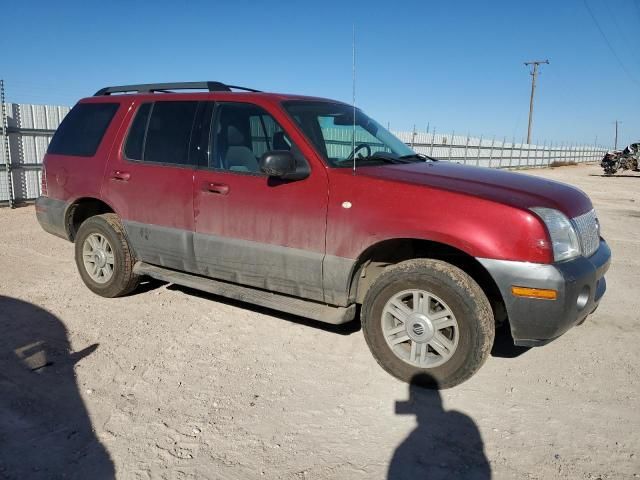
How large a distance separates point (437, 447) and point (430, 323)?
857 mm

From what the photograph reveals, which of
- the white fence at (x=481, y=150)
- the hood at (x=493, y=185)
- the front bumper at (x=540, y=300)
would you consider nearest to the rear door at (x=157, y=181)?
the hood at (x=493, y=185)

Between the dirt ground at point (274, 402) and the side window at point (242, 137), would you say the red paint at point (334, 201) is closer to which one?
the side window at point (242, 137)

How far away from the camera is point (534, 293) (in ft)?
10.3

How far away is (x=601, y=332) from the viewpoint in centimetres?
453

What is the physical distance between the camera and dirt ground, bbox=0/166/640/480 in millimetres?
2705

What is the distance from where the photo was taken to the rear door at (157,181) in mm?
4492

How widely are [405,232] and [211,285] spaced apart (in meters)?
1.86

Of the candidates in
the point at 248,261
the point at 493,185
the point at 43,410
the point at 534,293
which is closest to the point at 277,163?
the point at 248,261

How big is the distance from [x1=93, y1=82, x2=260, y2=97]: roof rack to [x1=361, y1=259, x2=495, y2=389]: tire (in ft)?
7.44

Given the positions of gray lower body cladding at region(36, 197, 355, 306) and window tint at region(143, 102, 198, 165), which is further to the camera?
window tint at region(143, 102, 198, 165)

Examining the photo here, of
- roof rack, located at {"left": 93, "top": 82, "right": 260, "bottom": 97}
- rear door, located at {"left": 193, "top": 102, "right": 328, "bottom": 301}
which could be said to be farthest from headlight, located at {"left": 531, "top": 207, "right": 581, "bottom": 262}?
roof rack, located at {"left": 93, "top": 82, "right": 260, "bottom": 97}

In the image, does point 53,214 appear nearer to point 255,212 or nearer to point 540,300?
point 255,212

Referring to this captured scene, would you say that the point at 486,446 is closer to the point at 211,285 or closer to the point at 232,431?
the point at 232,431

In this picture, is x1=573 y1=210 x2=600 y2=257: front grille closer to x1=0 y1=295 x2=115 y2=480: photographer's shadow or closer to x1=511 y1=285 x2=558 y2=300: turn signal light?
x1=511 y1=285 x2=558 y2=300: turn signal light
